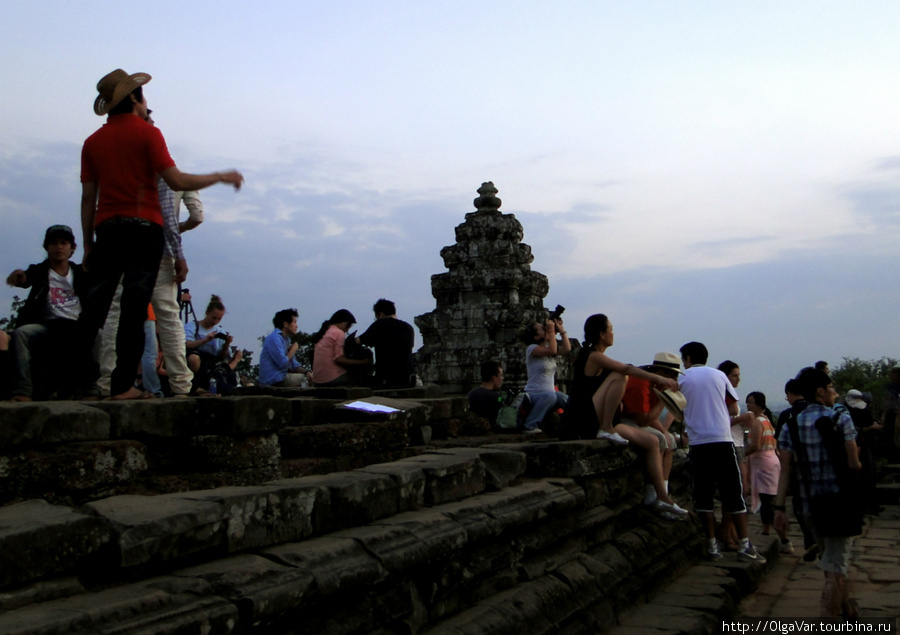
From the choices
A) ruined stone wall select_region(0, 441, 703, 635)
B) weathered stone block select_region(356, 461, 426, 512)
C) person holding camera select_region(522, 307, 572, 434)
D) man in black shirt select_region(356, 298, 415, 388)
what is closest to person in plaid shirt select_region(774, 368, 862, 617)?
ruined stone wall select_region(0, 441, 703, 635)

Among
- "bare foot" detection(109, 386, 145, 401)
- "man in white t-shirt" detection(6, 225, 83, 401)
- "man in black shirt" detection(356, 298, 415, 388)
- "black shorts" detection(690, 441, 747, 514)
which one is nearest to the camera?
"bare foot" detection(109, 386, 145, 401)

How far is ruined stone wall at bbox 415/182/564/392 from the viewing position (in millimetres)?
18500

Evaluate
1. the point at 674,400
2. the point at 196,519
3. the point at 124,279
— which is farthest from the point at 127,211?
the point at 674,400

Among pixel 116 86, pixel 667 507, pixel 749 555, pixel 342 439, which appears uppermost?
pixel 116 86

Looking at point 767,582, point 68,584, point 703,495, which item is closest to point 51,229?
point 68,584

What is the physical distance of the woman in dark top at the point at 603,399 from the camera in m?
6.34

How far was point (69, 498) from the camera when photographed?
3133 mm

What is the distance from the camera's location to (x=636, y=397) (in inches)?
264

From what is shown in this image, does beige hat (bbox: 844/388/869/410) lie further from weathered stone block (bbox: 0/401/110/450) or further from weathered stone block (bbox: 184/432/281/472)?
weathered stone block (bbox: 0/401/110/450)

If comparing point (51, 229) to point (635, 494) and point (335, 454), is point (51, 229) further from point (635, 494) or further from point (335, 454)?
point (635, 494)

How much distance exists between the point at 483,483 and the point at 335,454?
0.76m

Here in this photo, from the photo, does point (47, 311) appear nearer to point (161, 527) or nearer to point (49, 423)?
point (49, 423)

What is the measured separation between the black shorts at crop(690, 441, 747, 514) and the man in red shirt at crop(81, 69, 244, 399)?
4.10 meters

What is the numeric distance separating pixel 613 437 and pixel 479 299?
1280 centimetres
